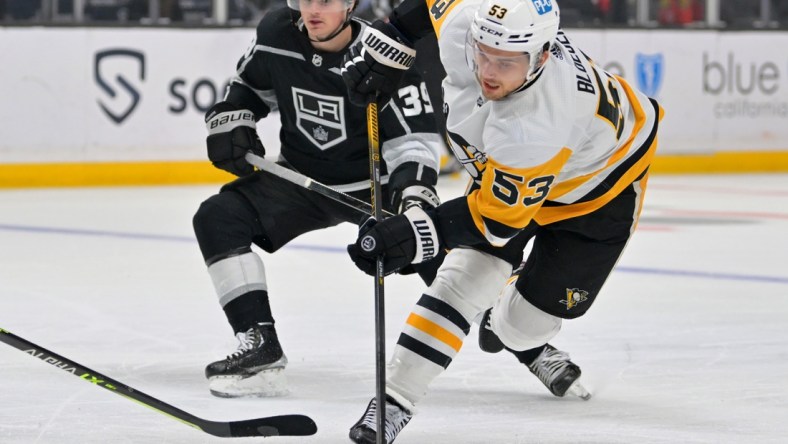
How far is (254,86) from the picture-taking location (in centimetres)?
353

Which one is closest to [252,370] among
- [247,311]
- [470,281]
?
[247,311]

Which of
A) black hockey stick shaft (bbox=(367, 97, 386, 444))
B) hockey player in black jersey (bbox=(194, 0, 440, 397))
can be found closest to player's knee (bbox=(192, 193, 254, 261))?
hockey player in black jersey (bbox=(194, 0, 440, 397))

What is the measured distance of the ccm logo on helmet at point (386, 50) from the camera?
3.12 m

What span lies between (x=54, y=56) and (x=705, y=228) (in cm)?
393

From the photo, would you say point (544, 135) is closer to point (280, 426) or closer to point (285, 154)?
point (280, 426)

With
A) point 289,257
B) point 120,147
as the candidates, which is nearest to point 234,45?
point 120,147

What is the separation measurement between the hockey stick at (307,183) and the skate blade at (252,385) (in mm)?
436

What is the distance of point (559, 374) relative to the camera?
10.6 ft

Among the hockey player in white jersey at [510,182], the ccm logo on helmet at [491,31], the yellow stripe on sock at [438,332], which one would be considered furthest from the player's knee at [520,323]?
the ccm logo on helmet at [491,31]

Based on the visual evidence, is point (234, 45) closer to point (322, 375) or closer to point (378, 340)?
point (322, 375)

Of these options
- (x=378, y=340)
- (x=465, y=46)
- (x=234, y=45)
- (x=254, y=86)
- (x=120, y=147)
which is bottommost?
(x=120, y=147)

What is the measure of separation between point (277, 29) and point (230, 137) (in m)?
0.31

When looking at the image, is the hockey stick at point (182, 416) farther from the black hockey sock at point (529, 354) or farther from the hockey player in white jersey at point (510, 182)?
the black hockey sock at point (529, 354)

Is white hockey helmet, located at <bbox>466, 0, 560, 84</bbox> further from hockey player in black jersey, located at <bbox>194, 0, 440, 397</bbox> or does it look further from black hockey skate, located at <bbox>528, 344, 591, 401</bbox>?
black hockey skate, located at <bbox>528, 344, 591, 401</bbox>
